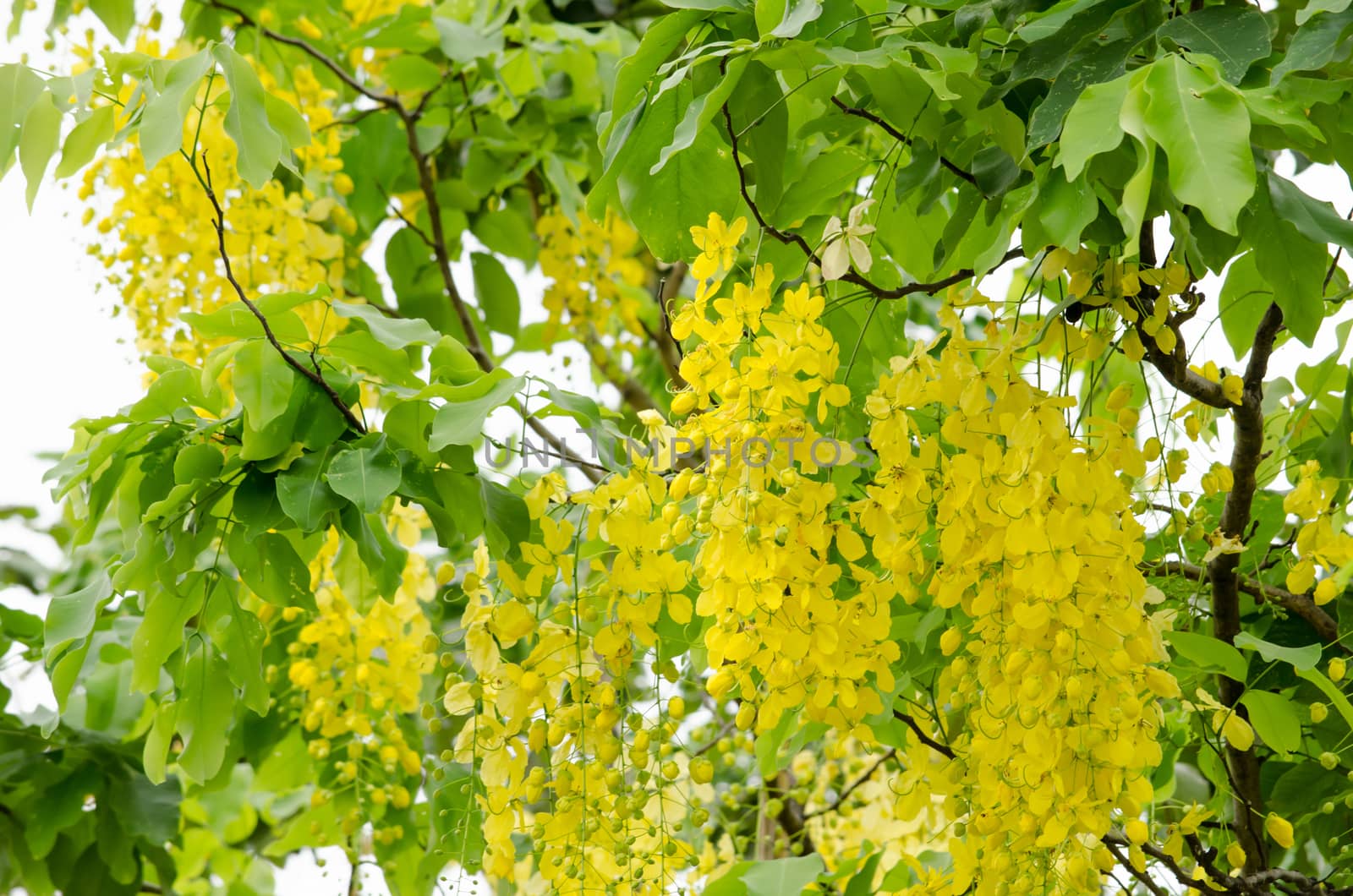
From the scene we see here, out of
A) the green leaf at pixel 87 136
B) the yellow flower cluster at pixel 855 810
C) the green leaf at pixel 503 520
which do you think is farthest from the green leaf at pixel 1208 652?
the green leaf at pixel 87 136

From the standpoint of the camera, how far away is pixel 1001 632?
79 centimetres

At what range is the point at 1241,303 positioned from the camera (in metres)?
1.06

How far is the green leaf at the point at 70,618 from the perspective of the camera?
917 millimetres

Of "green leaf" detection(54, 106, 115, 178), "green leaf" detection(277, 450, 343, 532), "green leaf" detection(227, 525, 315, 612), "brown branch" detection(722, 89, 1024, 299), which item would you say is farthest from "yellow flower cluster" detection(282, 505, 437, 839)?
"brown branch" detection(722, 89, 1024, 299)

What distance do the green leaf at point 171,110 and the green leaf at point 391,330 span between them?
18cm

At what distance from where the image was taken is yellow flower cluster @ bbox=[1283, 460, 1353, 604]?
884mm

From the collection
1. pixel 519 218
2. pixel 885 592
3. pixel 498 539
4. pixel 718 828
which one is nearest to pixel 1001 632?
pixel 885 592

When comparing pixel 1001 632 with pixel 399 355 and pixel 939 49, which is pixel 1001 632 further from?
pixel 399 355

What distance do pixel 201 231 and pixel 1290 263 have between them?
1.23 meters

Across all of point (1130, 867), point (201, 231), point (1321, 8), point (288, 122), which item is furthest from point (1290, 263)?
point (201, 231)

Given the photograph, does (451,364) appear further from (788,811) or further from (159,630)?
(788,811)

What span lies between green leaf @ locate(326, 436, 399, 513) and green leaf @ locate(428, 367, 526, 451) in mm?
40

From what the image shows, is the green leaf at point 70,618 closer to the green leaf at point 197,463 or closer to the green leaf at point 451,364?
the green leaf at point 197,463

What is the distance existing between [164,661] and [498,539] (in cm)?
33
